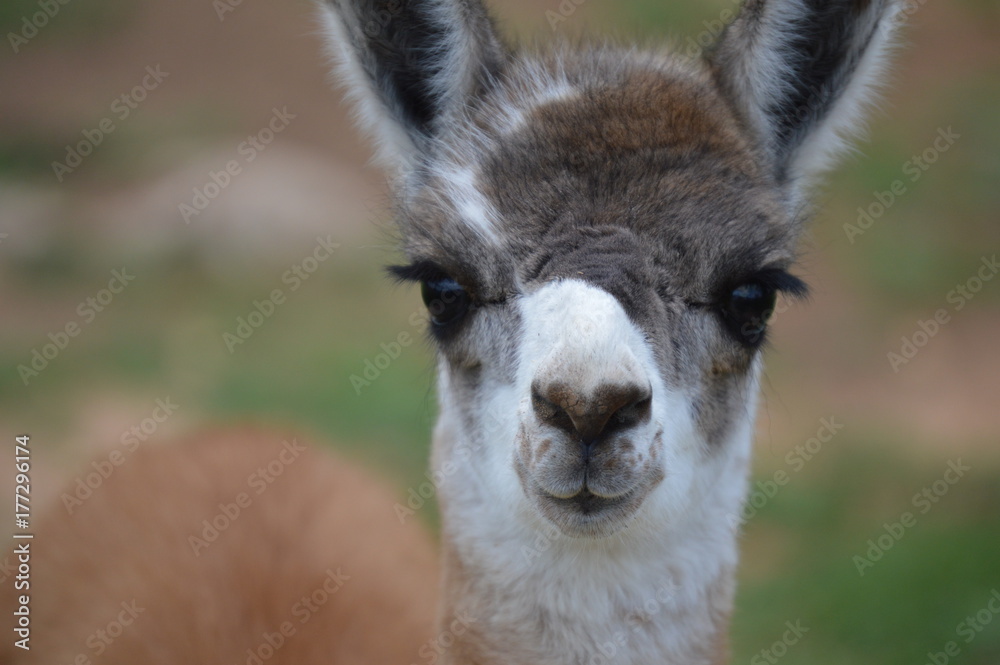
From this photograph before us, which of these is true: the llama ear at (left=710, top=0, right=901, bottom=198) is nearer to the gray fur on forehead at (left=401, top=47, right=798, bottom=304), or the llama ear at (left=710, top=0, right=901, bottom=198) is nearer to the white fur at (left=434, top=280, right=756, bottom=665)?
the gray fur on forehead at (left=401, top=47, right=798, bottom=304)

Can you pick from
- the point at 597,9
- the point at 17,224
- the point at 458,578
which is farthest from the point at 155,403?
the point at 597,9

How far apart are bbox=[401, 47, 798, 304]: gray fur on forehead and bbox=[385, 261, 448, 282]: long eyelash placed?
0.12 ft

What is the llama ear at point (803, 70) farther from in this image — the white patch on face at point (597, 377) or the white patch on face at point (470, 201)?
the white patch on face at point (597, 377)

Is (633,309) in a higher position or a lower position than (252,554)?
higher

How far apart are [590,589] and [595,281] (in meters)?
0.90

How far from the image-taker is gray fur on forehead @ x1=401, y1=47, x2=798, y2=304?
99.2 inches

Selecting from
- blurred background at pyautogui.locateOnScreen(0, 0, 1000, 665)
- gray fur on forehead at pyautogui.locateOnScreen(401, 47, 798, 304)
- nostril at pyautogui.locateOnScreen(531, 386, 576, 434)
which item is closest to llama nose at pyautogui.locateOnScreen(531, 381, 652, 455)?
nostril at pyautogui.locateOnScreen(531, 386, 576, 434)

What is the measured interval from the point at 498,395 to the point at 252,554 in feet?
5.10

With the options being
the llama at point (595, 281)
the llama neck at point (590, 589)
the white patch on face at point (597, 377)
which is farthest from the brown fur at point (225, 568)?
the white patch on face at point (597, 377)

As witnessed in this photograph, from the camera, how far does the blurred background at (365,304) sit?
636 cm

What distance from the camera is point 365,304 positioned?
30.3 feet

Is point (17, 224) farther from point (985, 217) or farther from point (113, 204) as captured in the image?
point (985, 217)

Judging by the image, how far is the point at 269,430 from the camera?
171 inches

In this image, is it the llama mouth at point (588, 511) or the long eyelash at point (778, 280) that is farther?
the long eyelash at point (778, 280)
